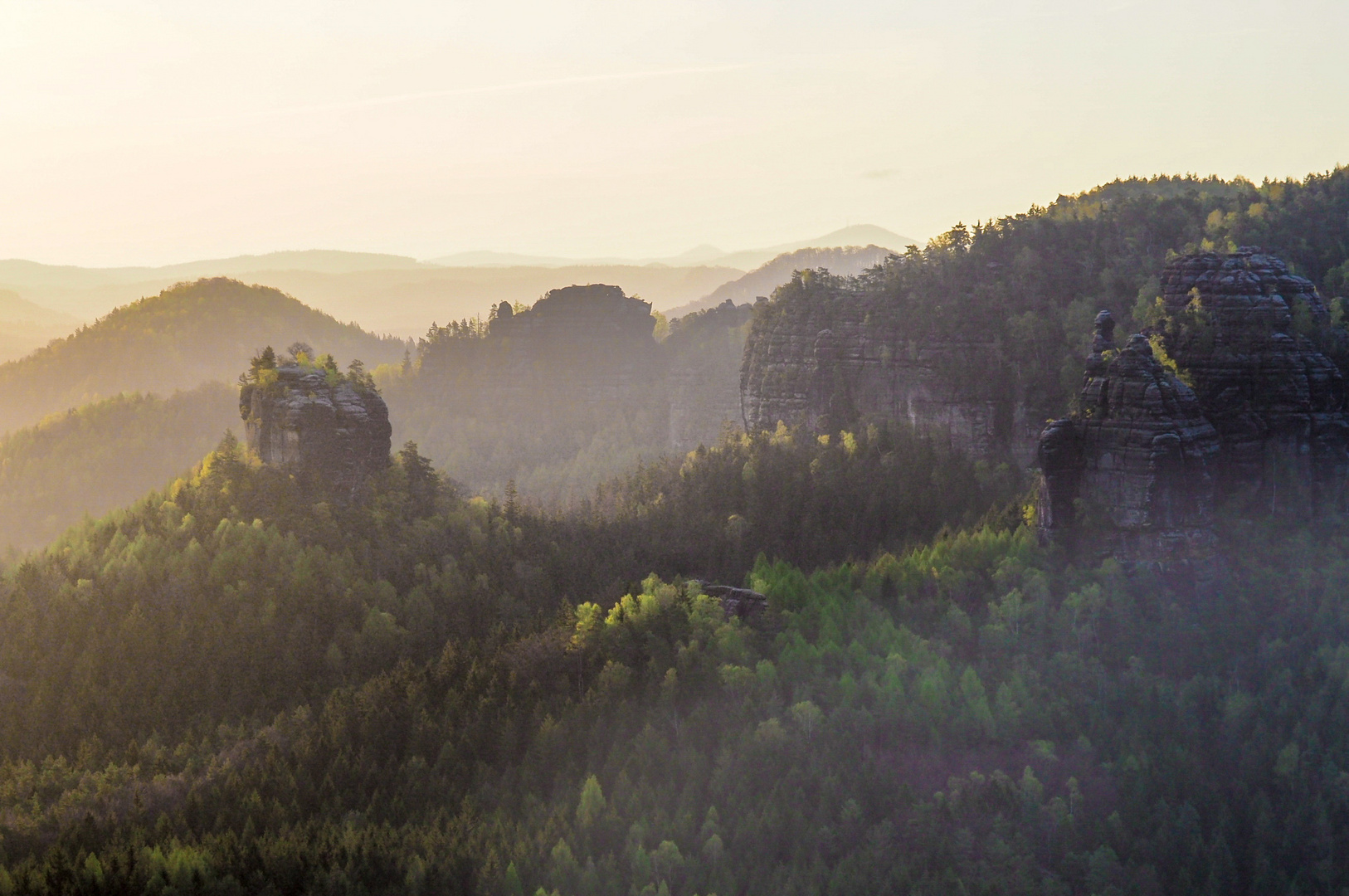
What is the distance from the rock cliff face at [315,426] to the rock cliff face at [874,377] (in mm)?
51184

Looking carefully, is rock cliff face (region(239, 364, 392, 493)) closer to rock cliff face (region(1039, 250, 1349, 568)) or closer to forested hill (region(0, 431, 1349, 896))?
forested hill (region(0, 431, 1349, 896))

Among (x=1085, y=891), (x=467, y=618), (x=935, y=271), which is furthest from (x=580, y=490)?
(x=1085, y=891)

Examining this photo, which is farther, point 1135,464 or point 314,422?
point 314,422

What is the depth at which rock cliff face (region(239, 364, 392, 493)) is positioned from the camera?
4269 inches

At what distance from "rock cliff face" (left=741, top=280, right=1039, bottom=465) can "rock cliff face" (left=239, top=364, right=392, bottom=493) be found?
51.2m

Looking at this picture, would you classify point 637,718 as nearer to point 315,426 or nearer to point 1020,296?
point 315,426

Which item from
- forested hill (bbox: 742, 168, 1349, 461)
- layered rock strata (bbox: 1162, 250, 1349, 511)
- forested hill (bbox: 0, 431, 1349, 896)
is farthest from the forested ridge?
layered rock strata (bbox: 1162, 250, 1349, 511)

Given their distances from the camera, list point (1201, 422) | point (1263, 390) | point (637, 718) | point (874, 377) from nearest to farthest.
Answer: point (637, 718) < point (1201, 422) < point (1263, 390) < point (874, 377)

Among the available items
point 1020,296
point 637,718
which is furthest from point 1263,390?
point 637,718

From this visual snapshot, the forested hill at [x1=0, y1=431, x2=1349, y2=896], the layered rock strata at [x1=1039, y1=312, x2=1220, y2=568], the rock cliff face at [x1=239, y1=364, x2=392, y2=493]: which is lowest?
the forested hill at [x1=0, y1=431, x2=1349, y2=896]

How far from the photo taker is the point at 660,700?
255 ft

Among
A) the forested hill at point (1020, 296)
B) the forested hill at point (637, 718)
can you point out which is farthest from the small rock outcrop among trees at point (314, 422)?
the forested hill at point (1020, 296)

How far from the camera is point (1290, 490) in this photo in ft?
306

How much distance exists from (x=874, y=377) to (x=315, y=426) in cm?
5900
